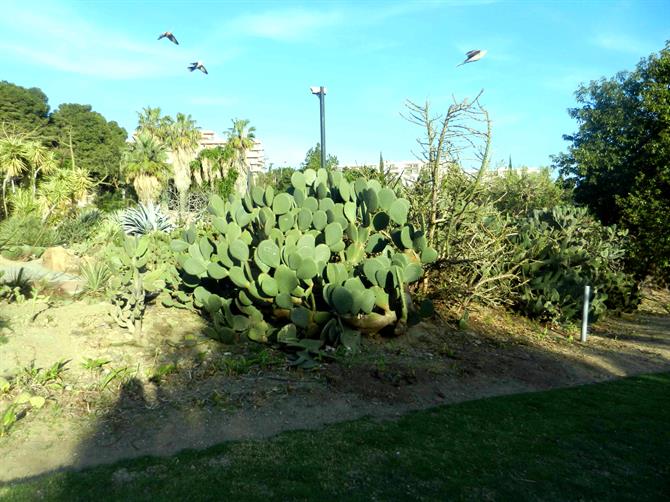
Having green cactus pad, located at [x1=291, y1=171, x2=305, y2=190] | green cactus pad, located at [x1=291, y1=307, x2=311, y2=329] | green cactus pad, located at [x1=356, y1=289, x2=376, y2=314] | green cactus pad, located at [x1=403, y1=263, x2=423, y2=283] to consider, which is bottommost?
green cactus pad, located at [x1=291, y1=307, x2=311, y2=329]

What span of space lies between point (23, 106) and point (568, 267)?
159ft

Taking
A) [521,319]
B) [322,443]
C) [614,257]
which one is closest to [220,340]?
[322,443]

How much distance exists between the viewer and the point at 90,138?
50250 millimetres

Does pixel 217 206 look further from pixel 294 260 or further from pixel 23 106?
pixel 23 106

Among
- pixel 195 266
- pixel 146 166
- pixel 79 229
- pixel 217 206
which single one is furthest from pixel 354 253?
pixel 146 166

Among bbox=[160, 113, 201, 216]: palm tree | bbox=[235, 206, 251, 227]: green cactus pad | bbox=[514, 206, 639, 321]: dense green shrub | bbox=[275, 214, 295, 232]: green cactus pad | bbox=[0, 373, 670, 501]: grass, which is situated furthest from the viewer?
bbox=[160, 113, 201, 216]: palm tree

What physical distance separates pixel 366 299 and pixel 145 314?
10.5 feet

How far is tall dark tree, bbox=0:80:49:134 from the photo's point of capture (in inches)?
1781

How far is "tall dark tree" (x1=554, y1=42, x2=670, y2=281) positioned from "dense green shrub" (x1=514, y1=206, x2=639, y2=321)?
0.90 meters

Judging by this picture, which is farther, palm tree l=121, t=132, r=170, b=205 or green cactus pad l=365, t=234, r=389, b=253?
palm tree l=121, t=132, r=170, b=205

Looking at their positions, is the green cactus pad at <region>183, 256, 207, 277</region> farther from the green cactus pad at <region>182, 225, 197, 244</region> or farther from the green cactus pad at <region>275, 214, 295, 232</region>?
the green cactus pad at <region>275, 214, 295, 232</region>

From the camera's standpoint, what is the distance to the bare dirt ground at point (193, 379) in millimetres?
4930

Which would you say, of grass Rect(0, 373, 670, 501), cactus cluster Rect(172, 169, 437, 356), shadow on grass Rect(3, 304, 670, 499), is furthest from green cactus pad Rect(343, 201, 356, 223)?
grass Rect(0, 373, 670, 501)

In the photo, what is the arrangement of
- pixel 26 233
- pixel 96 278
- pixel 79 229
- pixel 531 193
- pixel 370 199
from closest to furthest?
1. pixel 370 199
2. pixel 96 278
3. pixel 26 233
4. pixel 79 229
5. pixel 531 193
